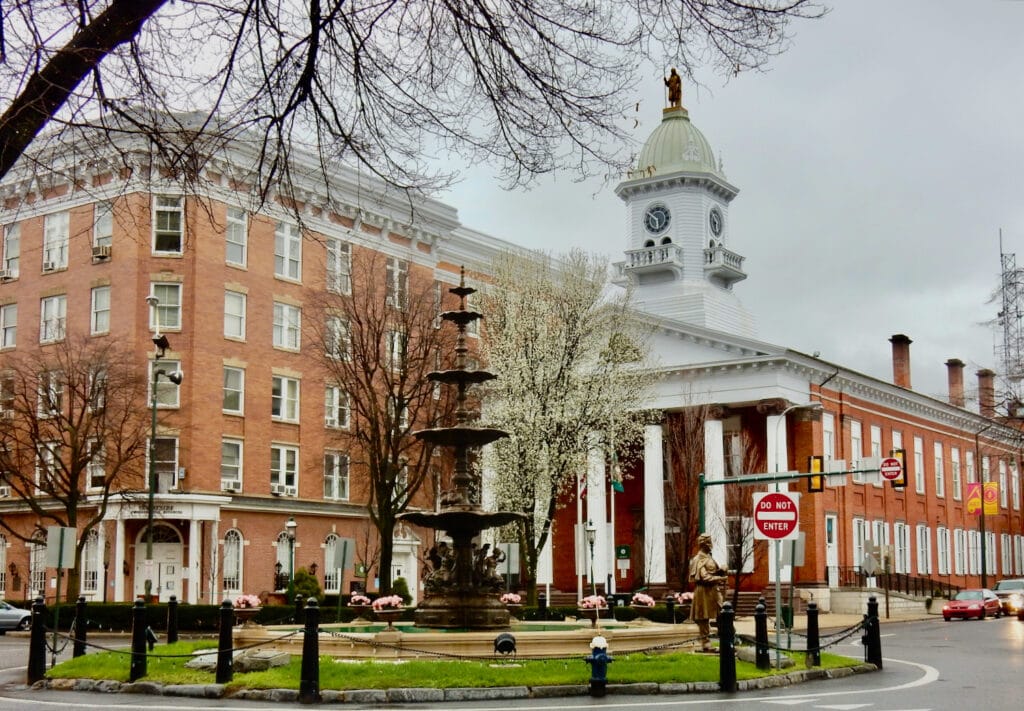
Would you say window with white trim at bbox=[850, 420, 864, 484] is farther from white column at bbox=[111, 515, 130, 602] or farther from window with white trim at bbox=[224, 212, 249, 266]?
white column at bbox=[111, 515, 130, 602]

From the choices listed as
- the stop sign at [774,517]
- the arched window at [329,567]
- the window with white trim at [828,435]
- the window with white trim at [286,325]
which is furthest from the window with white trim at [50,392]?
the window with white trim at [828,435]

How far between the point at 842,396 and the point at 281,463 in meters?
27.4

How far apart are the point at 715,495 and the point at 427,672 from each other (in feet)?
131

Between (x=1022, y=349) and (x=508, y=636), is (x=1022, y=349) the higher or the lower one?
the higher one

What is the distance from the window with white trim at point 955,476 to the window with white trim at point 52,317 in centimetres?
4953

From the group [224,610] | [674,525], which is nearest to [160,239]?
[674,525]

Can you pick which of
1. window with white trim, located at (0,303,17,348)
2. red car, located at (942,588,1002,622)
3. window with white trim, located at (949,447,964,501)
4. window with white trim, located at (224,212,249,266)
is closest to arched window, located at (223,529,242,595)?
window with white trim, located at (224,212,249,266)

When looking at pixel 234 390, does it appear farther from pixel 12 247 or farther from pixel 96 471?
pixel 12 247

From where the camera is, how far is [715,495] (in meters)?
55.8

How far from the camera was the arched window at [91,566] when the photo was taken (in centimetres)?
4756

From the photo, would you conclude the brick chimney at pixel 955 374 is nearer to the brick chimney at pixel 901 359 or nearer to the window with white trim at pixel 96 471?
the brick chimney at pixel 901 359

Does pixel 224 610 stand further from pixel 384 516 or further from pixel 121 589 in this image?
pixel 121 589

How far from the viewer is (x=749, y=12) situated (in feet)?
27.5

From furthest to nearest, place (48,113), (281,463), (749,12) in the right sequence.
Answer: (281,463) < (749,12) < (48,113)
